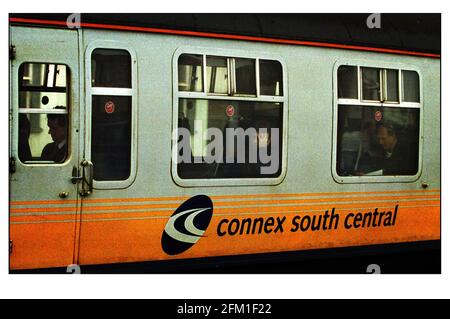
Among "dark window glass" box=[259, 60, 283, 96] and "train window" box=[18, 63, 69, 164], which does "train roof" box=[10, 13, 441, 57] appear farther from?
"train window" box=[18, 63, 69, 164]

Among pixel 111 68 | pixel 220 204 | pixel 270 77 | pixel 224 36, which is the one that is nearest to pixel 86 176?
pixel 111 68

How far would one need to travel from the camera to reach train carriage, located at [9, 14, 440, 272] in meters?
4.77

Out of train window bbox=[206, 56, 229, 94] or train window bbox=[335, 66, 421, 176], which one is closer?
train window bbox=[206, 56, 229, 94]

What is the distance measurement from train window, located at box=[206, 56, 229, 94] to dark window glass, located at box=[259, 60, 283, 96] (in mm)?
377

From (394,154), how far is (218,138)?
2157mm

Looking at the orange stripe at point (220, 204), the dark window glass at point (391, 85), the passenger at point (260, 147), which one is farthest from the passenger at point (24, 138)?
the dark window glass at point (391, 85)

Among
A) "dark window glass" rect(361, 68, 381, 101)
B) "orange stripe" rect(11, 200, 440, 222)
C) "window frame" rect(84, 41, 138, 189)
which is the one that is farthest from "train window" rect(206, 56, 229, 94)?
"dark window glass" rect(361, 68, 381, 101)

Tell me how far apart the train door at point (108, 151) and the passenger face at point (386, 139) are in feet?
8.99

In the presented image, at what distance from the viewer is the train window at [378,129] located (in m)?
6.02

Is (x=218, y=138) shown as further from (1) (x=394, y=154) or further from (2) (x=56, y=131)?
(1) (x=394, y=154)

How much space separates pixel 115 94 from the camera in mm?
4961

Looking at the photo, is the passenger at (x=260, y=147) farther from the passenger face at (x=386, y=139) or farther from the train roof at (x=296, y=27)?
the passenger face at (x=386, y=139)

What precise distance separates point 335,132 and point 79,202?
105 inches

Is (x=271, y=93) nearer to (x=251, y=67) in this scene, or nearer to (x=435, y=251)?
(x=251, y=67)
